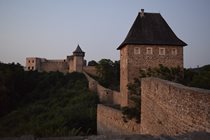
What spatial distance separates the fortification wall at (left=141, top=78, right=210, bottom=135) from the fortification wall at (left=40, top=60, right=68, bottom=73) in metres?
53.0

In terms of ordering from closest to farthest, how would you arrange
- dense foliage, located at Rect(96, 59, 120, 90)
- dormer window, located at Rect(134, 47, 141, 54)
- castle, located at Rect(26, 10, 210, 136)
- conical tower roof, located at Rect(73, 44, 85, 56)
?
castle, located at Rect(26, 10, 210, 136), dormer window, located at Rect(134, 47, 141, 54), dense foliage, located at Rect(96, 59, 120, 90), conical tower roof, located at Rect(73, 44, 85, 56)

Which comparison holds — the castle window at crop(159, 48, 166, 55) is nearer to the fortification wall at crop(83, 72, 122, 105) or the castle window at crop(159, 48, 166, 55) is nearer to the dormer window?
the dormer window

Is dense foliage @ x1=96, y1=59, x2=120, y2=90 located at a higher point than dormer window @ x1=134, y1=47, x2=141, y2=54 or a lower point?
lower

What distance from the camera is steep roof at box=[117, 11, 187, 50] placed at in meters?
21.6

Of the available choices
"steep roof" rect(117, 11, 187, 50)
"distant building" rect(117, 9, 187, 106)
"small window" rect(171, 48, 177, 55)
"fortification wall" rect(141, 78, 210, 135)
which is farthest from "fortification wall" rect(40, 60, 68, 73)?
"fortification wall" rect(141, 78, 210, 135)

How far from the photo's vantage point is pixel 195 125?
5.96m

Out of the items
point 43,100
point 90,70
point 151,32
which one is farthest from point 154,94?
point 90,70

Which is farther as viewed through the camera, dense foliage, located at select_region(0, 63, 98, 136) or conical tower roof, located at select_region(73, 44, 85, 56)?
conical tower roof, located at select_region(73, 44, 85, 56)

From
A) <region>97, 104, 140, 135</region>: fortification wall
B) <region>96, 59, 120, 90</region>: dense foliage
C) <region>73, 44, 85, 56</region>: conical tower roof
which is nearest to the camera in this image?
<region>97, 104, 140, 135</region>: fortification wall

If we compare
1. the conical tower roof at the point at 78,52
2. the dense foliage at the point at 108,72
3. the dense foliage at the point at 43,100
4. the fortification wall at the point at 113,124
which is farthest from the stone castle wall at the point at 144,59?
the conical tower roof at the point at 78,52

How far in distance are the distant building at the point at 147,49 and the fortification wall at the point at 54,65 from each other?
4159cm

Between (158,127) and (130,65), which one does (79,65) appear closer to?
(130,65)

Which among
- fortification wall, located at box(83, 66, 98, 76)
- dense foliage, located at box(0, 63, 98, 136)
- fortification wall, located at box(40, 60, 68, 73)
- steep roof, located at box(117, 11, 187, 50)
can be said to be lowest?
dense foliage, located at box(0, 63, 98, 136)

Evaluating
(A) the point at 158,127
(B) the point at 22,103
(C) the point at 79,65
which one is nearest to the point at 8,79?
(B) the point at 22,103
